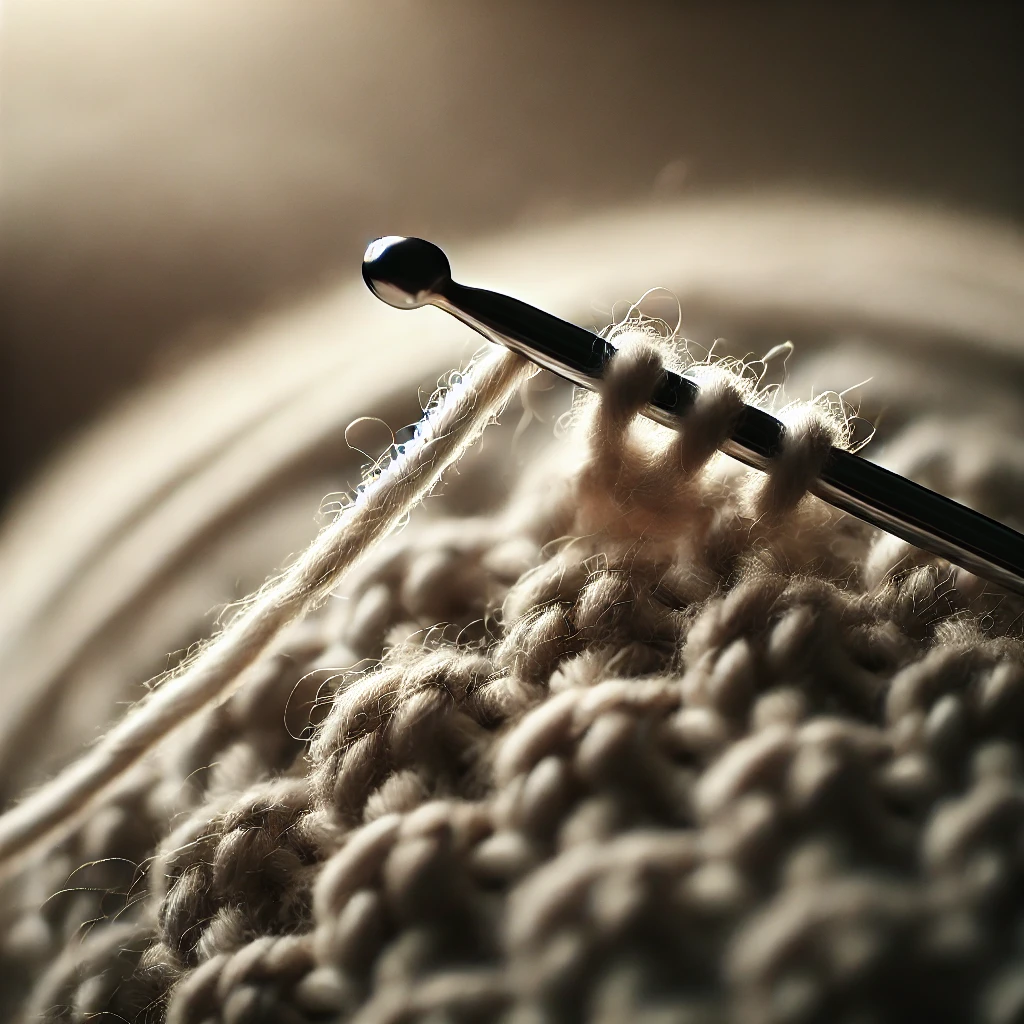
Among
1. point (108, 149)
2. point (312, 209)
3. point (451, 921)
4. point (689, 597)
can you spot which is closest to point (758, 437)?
point (689, 597)

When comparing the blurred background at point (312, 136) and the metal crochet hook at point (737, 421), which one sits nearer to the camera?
the metal crochet hook at point (737, 421)

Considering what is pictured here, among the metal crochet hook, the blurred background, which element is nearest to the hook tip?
the metal crochet hook

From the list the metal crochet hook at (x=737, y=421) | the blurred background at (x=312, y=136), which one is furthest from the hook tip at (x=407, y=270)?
the blurred background at (x=312, y=136)

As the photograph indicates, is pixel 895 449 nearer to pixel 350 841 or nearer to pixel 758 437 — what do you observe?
pixel 758 437

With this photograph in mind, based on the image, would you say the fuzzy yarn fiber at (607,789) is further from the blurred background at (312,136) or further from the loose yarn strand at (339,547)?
the blurred background at (312,136)

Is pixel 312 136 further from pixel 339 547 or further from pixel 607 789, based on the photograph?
pixel 607 789

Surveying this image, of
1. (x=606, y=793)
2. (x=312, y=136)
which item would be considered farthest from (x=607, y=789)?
(x=312, y=136)

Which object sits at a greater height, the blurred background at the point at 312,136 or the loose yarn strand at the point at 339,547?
the blurred background at the point at 312,136
